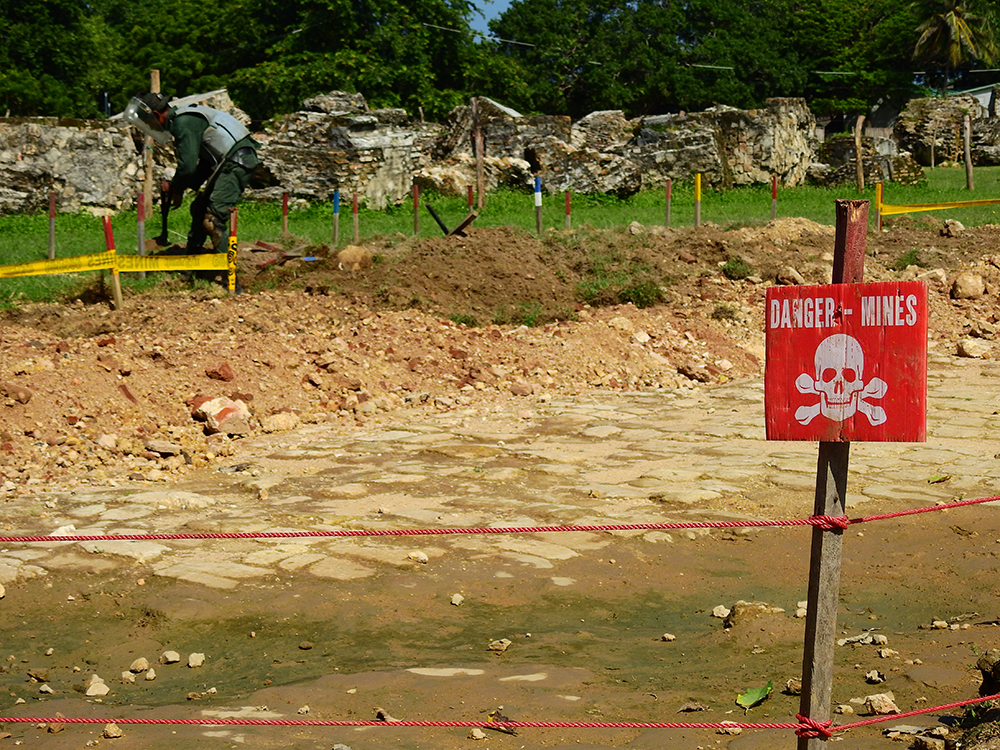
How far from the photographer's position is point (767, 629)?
5176mm

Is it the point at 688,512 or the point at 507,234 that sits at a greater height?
the point at 507,234

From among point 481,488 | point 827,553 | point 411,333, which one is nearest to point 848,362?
point 827,553

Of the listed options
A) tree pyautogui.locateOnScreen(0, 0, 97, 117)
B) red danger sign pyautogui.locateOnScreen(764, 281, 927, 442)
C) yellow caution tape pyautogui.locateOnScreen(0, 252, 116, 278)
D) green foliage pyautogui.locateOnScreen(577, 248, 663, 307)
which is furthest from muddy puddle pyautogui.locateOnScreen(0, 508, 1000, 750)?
tree pyautogui.locateOnScreen(0, 0, 97, 117)

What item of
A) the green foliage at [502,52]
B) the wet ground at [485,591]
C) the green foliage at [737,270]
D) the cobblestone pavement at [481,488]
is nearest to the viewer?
the wet ground at [485,591]

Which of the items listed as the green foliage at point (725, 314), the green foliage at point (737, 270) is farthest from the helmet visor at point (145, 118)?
the green foliage at point (737, 270)

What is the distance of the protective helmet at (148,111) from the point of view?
12.3 m

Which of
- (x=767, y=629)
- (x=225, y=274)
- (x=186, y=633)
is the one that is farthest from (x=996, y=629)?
(x=225, y=274)

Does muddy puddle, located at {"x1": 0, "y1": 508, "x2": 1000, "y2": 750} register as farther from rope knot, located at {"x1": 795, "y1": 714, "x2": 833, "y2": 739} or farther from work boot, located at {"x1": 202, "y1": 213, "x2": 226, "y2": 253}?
work boot, located at {"x1": 202, "y1": 213, "x2": 226, "y2": 253}

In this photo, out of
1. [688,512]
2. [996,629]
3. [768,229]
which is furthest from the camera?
[768,229]

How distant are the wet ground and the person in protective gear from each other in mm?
4739

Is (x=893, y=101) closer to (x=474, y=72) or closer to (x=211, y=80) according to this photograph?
(x=474, y=72)

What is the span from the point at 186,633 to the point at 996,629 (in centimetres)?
373

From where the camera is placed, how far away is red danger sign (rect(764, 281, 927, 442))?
11.2 ft

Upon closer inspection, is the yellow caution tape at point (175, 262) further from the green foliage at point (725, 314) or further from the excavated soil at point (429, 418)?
the green foliage at point (725, 314)
